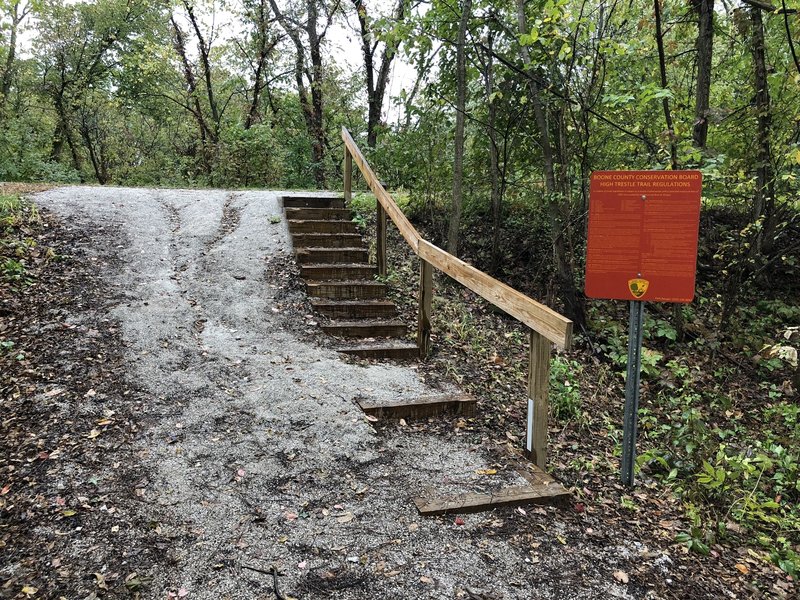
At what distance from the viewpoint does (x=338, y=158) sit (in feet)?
51.6

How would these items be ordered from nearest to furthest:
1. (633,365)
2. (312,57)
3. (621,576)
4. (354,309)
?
(621,576) → (633,365) → (354,309) → (312,57)

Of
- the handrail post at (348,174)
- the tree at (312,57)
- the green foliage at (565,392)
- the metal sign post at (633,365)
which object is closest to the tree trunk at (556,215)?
the green foliage at (565,392)

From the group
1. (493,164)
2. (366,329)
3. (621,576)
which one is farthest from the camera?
(493,164)

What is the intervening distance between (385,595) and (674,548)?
1708 mm

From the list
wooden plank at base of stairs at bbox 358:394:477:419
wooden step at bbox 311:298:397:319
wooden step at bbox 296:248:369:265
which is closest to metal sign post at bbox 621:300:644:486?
wooden plank at base of stairs at bbox 358:394:477:419

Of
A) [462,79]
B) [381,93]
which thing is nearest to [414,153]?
[462,79]

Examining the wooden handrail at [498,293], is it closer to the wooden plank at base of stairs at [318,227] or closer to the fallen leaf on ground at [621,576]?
the fallen leaf on ground at [621,576]

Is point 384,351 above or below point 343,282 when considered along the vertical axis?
below

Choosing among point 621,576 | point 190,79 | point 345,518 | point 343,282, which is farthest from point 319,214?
point 190,79

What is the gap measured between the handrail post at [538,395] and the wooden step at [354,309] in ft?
9.31

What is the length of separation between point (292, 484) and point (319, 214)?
5377 mm

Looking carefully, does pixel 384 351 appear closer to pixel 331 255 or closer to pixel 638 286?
pixel 331 255

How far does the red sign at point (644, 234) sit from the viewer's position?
10.9 feet

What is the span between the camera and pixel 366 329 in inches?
227
